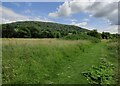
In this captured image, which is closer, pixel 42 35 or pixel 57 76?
pixel 57 76

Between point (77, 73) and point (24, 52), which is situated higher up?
point (24, 52)

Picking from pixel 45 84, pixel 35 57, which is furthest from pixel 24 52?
pixel 45 84

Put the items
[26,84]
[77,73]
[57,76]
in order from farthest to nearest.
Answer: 1. [77,73]
2. [57,76]
3. [26,84]

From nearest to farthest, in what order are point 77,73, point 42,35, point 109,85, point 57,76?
1. point 109,85
2. point 57,76
3. point 77,73
4. point 42,35

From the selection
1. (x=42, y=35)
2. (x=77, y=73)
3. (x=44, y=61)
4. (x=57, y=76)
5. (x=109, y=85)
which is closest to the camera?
(x=109, y=85)

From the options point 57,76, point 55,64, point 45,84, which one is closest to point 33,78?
point 45,84

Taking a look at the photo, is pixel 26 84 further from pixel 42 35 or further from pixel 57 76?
pixel 42 35

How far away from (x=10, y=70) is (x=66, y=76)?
2.32 metres

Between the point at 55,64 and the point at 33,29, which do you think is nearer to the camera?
the point at 55,64

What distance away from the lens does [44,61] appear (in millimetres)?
10562

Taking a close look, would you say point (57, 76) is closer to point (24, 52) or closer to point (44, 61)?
point (44, 61)

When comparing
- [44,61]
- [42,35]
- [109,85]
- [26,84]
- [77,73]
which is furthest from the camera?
[42,35]

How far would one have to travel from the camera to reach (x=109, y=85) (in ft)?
25.6

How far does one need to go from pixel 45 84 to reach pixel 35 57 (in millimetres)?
3146
